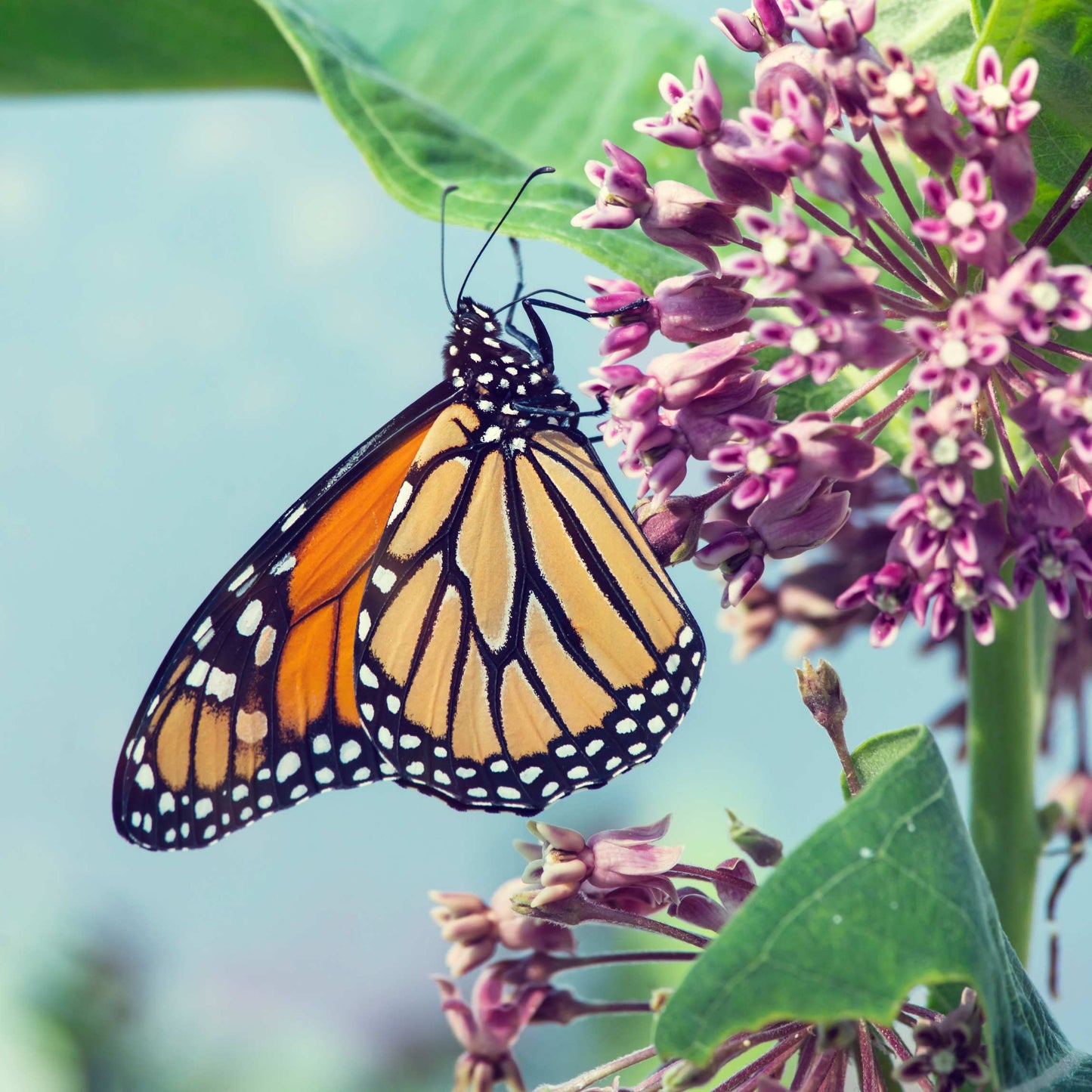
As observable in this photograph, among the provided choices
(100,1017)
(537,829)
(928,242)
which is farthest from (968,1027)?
(100,1017)

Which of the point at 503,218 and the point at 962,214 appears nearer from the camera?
the point at 962,214

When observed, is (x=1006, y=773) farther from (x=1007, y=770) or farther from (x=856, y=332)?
(x=856, y=332)

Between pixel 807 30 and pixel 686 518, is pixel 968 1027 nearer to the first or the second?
pixel 686 518

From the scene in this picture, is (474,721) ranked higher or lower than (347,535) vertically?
lower

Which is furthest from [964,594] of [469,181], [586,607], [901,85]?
[469,181]

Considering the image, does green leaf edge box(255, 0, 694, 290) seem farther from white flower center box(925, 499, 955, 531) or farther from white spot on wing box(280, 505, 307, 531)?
white flower center box(925, 499, 955, 531)

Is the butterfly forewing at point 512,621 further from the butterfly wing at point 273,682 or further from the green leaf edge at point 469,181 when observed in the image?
the green leaf edge at point 469,181
